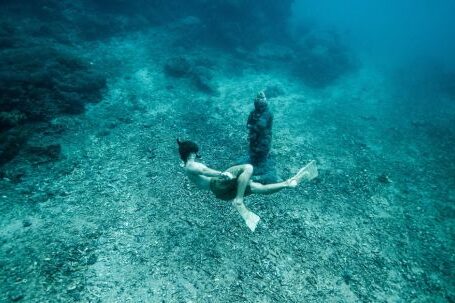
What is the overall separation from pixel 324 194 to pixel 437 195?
220 inches

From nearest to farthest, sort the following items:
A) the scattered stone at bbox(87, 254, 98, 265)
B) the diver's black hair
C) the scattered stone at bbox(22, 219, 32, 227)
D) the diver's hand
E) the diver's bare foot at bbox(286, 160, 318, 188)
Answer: the diver's hand
the diver's black hair
the diver's bare foot at bbox(286, 160, 318, 188)
the scattered stone at bbox(87, 254, 98, 265)
the scattered stone at bbox(22, 219, 32, 227)

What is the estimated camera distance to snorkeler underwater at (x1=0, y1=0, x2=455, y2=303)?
762 centimetres

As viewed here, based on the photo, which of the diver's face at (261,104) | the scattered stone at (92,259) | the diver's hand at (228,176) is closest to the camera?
the diver's hand at (228,176)

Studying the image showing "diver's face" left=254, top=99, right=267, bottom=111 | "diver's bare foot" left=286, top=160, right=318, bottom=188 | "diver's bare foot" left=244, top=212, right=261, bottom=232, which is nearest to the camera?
"diver's bare foot" left=244, top=212, right=261, bottom=232

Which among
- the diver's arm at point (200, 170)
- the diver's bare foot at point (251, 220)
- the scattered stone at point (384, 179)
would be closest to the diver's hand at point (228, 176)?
the diver's arm at point (200, 170)

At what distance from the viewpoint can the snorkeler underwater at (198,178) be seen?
25.0 ft

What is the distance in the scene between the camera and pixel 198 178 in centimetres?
667

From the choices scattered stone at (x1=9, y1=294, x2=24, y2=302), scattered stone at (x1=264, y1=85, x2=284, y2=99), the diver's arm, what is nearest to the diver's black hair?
the diver's arm

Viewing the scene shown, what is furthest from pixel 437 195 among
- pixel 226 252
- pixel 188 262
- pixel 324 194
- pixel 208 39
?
pixel 208 39

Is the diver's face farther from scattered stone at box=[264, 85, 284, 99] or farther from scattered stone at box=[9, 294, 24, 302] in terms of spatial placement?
scattered stone at box=[264, 85, 284, 99]

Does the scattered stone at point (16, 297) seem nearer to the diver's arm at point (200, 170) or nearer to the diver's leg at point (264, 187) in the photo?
the diver's arm at point (200, 170)

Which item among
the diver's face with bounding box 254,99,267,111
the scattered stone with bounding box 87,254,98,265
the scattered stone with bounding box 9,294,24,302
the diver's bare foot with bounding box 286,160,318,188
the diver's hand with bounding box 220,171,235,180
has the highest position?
Result: the diver's face with bounding box 254,99,267,111

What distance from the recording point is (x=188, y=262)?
26.6ft

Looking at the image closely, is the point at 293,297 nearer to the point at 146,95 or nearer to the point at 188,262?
the point at 188,262
